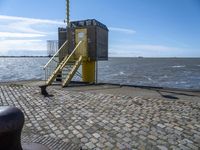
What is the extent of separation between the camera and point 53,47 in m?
20.1

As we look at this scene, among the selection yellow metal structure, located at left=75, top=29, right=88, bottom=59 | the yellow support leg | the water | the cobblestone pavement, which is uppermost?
yellow metal structure, located at left=75, top=29, right=88, bottom=59

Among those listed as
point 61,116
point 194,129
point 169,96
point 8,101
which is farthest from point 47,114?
point 169,96

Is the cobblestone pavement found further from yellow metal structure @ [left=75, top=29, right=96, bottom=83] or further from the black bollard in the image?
yellow metal structure @ [left=75, top=29, right=96, bottom=83]

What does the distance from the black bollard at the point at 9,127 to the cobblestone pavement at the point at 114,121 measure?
1.73 metres

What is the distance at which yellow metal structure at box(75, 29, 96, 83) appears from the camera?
1853 centimetres

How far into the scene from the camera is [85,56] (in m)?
18.4

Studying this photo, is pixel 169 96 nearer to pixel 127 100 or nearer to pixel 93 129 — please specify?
pixel 127 100

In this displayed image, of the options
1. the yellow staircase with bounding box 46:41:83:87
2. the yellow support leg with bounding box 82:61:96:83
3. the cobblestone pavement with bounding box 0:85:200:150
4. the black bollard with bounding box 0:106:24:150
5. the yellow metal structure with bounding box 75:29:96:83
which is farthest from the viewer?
the yellow support leg with bounding box 82:61:96:83

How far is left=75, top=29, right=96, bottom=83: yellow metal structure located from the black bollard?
14312 mm

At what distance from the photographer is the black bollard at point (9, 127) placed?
4.08 metres

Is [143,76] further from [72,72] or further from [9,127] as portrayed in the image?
[9,127]

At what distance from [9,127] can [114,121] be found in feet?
12.4

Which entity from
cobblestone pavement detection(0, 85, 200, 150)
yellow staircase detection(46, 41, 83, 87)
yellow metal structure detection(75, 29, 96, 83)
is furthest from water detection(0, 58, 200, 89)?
cobblestone pavement detection(0, 85, 200, 150)

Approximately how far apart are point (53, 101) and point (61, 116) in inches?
94.1
